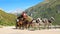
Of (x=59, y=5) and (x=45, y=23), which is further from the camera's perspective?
(x=59, y=5)

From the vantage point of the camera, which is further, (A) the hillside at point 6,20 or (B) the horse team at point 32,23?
(A) the hillside at point 6,20

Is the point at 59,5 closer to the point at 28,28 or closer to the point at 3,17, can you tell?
the point at 3,17

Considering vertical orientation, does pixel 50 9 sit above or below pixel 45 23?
above

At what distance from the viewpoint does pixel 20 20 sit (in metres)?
23.5

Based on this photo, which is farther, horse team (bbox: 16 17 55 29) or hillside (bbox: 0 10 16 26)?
Answer: hillside (bbox: 0 10 16 26)

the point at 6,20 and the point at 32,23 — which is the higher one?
the point at 6,20

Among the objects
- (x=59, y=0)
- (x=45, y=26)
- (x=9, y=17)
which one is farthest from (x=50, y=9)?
(x=45, y=26)

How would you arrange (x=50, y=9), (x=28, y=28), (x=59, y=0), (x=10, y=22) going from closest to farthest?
(x=28, y=28), (x=10, y=22), (x=50, y=9), (x=59, y=0)

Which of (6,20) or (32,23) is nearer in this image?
(32,23)

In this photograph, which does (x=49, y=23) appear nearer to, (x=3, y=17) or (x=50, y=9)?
(x=3, y=17)

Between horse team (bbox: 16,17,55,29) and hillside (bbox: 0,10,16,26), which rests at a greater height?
hillside (bbox: 0,10,16,26)

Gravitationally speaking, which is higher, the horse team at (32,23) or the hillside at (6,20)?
the hillside at (6,20)

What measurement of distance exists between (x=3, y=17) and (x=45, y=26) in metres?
11.8

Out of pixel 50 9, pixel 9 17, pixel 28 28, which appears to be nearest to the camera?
pixel 28 28
